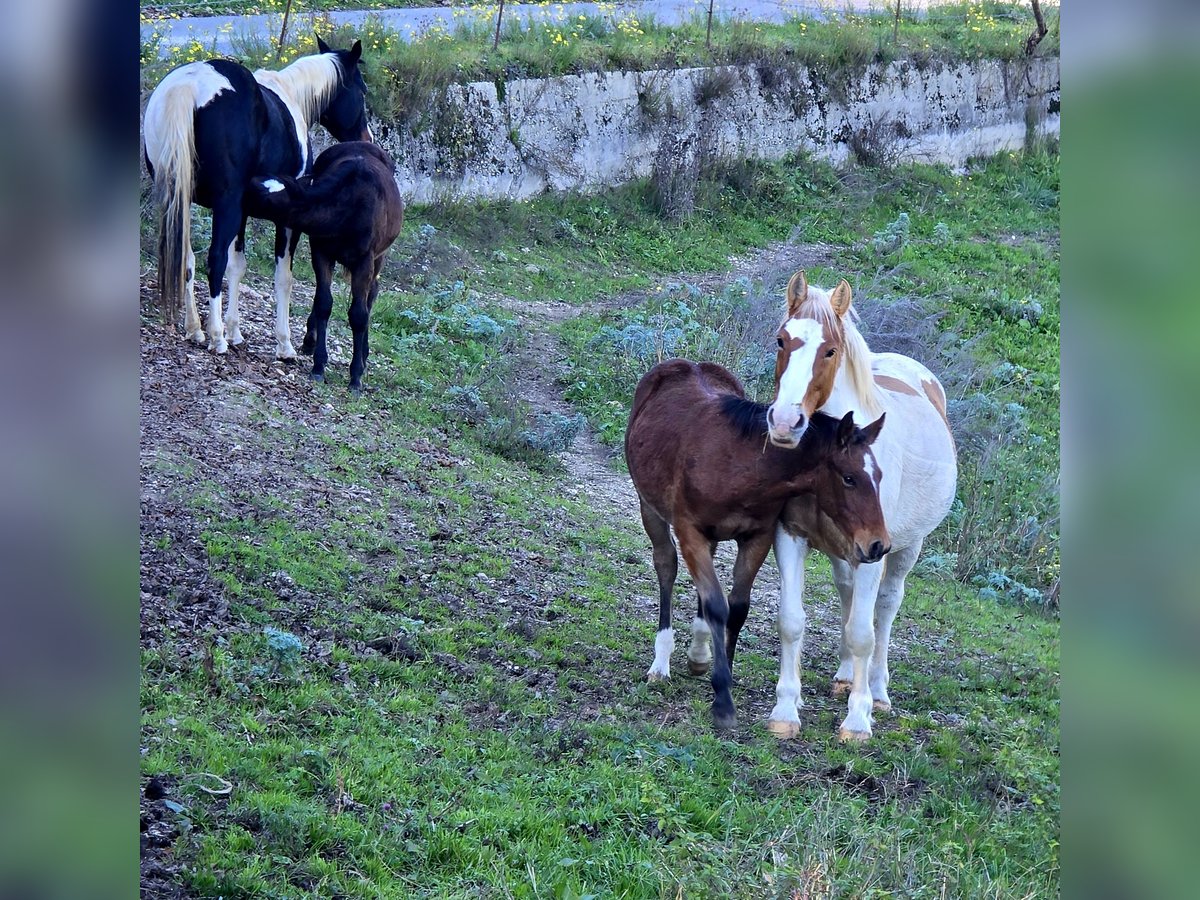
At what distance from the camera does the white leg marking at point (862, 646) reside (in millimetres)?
4855

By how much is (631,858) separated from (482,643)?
6.05 ft

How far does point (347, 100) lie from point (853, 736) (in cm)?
680

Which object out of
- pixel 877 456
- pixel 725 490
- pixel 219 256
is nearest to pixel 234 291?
pixel 219 256

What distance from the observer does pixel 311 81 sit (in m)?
8.97

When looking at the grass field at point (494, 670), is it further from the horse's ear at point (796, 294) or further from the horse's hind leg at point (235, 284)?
the horse's ear at point (796, 294)

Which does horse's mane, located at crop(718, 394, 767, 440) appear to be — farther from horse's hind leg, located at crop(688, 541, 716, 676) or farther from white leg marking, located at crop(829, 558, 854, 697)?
horse's hind leg, located at crop(688, 541, 716, 676)

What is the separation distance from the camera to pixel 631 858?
11.8ft

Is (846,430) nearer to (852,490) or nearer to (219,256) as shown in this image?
(852,490)

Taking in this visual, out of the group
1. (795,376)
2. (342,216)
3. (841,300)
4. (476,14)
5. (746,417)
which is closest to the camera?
(795,376)

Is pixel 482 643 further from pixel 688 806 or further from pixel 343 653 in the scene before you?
pixel 688 806

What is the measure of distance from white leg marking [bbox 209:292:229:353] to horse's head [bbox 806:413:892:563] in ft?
16.4
